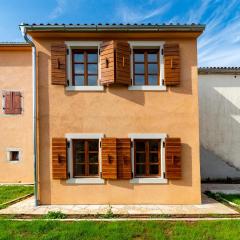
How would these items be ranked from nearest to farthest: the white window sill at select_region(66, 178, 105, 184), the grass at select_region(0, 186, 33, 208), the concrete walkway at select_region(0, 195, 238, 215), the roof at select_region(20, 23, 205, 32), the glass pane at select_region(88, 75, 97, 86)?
the concrete walkway at select_region(0, 195, 238, 215) → the roof at select_region(20, 23, 205, 32) → the white window sill at select_region(66, 178, 105, 184) → the glass pane at select_region(88, 75, 97, 86) → the grass at select_region(0, 186, 33, 208)

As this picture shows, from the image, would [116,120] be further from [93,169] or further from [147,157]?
[93,169]

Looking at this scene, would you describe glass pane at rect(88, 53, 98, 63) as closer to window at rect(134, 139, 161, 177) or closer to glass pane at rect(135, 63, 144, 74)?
glass pane at rect(135, 63, 144, 74)

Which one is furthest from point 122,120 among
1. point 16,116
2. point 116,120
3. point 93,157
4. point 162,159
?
point 16,116

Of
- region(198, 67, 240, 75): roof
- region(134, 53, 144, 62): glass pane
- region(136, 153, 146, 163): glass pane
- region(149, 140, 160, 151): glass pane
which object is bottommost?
region(136, 153, 146, 163): glass pane

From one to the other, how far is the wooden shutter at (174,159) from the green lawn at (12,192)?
20.8 feet

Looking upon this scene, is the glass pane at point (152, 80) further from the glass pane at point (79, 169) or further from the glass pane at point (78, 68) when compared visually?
the glass pane at point (79, 169)

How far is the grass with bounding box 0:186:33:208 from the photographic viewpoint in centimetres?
1040

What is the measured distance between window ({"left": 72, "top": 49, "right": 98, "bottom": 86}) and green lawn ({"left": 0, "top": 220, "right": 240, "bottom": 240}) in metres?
4.99

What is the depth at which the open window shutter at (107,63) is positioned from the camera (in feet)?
30.5

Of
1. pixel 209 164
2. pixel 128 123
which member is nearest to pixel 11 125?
pixel 128 123

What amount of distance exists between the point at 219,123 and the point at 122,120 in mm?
7450

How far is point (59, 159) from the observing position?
933cm

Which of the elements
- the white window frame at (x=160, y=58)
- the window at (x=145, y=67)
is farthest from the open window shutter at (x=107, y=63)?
the window at (x=145, y=67)

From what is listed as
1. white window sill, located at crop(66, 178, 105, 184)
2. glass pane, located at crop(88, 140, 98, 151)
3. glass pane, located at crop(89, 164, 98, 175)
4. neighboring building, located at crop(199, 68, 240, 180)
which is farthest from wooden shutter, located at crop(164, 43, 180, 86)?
neighboring building, located at crop(199, 68, 240, 180)
